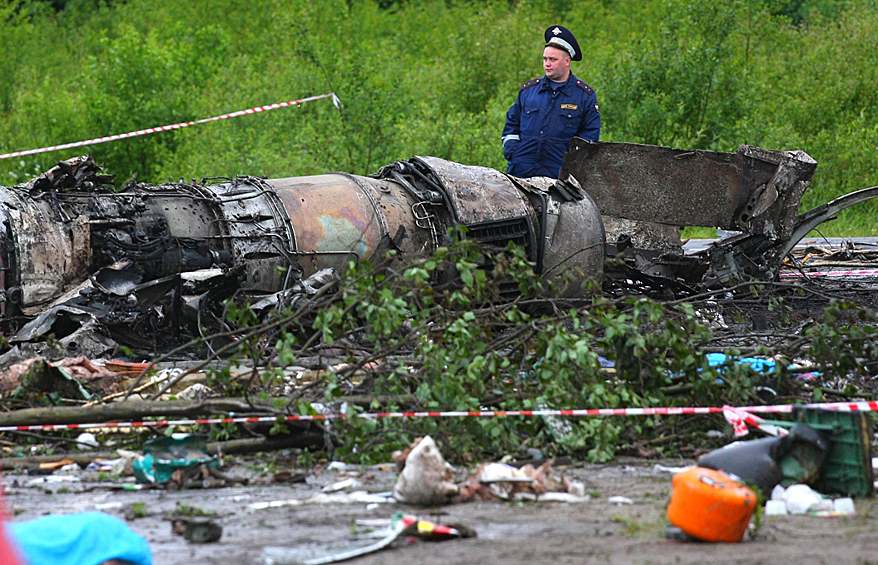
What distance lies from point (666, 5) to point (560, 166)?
36.7ft

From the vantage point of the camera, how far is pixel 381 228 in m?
7.52

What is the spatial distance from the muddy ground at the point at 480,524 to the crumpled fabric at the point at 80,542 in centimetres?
24

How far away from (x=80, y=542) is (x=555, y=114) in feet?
22.0

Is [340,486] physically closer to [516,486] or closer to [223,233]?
[516,486]

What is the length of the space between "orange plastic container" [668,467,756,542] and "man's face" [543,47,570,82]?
20.1 feet

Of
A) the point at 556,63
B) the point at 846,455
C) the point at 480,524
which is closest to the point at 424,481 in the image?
the point at 480,524

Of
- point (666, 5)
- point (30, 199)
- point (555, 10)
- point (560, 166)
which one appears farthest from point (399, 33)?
point (30, 199)

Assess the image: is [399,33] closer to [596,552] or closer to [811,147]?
[811,147]

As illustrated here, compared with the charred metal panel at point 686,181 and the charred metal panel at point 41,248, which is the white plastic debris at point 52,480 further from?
the charred metal panel at point 686,181

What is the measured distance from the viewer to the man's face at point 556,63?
9.08 metres

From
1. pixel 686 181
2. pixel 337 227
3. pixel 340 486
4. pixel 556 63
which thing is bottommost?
pixel 340 486

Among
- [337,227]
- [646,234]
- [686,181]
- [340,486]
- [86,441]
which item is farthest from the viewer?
[646,234]

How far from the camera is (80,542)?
3096 mm

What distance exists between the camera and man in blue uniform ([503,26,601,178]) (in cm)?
908
